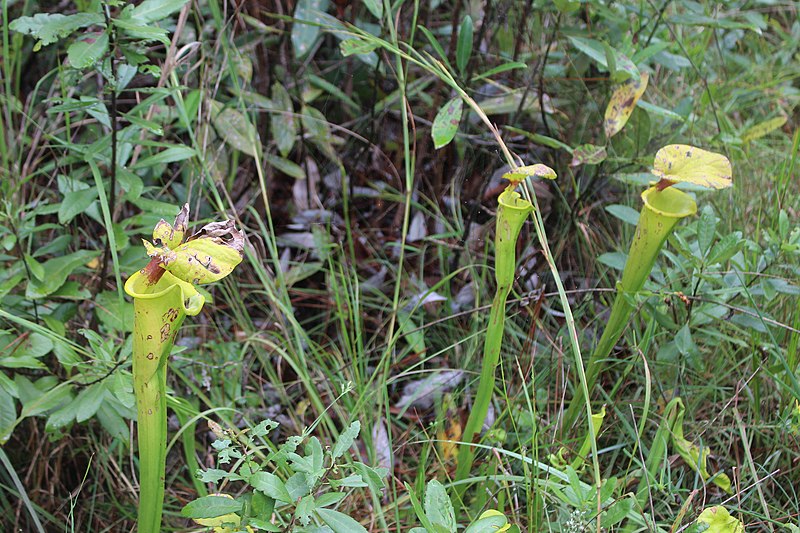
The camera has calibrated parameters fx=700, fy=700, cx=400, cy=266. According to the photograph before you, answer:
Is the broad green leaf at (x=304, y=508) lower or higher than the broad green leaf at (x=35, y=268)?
higher

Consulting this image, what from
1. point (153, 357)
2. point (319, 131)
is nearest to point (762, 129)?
point (319, 131)

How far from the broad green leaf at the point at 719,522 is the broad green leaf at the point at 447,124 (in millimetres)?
894

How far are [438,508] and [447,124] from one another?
3.02 feet

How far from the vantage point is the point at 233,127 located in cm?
184

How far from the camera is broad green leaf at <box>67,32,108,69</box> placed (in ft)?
3.97

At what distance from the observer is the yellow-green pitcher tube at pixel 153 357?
0.84 metres

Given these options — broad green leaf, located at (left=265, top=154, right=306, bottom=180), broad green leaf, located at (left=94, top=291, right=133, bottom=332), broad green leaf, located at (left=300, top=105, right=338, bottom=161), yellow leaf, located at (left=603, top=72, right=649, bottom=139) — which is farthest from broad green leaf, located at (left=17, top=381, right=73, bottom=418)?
yellow leaf, located at (left=603, top=72, right=649, bottom=139)

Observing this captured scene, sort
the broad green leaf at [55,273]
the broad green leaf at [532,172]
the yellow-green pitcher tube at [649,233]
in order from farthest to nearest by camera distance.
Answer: the broad green leaf at [55,273] < the yellow-green pitcher tube at [649,233] < the broad green leaf at [532,172]

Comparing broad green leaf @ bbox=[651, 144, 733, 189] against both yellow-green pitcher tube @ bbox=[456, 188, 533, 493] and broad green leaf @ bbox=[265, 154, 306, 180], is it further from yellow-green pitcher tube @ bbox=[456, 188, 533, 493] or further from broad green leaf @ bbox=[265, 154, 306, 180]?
broad green leaf @ bbox=[265, 154, 306, 180]

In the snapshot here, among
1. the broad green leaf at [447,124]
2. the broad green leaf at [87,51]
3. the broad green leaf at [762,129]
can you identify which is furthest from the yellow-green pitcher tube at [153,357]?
the broad green leaf at [762,129]

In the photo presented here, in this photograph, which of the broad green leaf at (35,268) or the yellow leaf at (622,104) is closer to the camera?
the broad green leaf at (35,268)

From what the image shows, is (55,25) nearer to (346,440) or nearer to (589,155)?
(346,440)

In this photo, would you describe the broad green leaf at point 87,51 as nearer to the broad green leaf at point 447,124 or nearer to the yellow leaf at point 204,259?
the yellow leaf at point 204,259

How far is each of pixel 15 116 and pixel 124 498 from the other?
1.21 m
